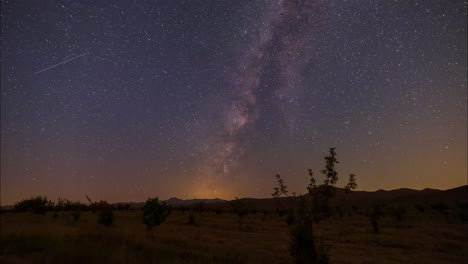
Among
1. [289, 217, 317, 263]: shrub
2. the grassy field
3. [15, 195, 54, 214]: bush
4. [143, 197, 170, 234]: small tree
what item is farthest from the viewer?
[15, 195, 54, 214]: bush

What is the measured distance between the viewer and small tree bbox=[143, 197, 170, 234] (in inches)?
955

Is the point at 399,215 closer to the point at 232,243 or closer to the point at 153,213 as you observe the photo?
the point at 232,243

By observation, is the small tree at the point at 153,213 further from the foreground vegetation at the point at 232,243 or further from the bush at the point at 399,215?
the bush at the point at 399,215

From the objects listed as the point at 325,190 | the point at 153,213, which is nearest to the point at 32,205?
the point at 153,213

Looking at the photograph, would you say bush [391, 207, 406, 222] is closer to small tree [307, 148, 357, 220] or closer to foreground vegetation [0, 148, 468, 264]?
foreground vegetation [0, 148, 468, 264]

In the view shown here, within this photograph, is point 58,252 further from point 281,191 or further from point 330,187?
point 281,191

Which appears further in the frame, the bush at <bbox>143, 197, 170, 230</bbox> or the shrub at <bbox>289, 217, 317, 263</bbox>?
the bush at <bbox>143, 197, 170, 230</bbox>

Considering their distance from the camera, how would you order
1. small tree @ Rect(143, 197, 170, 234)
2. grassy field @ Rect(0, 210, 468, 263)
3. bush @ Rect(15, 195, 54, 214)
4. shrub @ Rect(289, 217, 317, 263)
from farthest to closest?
bush @ Rect(15, 195, 54, 214) → small tree @ Rect(143, 197, 170, 234) → shrub @ Rect(289, 217, 317, 263) → grassy field @ Rect(0, 210, 468, 263)

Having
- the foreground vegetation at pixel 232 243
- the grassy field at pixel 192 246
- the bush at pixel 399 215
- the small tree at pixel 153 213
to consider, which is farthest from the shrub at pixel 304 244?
the bush at pixel 399 215

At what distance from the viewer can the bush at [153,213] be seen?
2426 centimetres

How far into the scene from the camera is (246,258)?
14789 mm

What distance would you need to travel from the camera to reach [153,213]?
81.3 feet

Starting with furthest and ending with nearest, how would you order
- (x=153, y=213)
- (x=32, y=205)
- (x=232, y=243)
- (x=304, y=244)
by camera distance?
(x=32, y=205) < (x=153, y=213) < (x=232, y=243) < (x=304, y=244)

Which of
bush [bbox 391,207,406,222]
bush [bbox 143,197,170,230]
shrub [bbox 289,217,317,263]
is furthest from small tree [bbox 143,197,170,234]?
bush [bbox 391,207,406,222]
